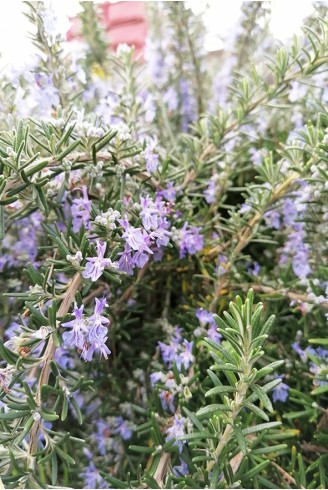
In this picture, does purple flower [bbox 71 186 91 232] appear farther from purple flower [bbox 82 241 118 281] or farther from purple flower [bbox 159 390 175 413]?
purple flower [bbox 159 390 175 413]

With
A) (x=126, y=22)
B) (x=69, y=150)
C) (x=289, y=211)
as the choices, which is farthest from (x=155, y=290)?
(x=126, y=22)

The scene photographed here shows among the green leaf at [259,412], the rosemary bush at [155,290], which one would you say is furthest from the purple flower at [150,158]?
A: the green leaf at [259,412]

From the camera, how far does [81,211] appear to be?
2.42 ft

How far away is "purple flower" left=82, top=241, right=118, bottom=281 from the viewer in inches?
23.6

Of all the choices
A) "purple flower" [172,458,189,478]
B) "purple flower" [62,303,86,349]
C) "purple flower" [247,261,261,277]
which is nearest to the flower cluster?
"purple flower" [62,303,86,349]

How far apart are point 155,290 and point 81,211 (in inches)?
10.1

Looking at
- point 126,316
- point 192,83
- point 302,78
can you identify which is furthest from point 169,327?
point 192,83

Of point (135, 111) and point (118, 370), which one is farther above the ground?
point (135, 111)

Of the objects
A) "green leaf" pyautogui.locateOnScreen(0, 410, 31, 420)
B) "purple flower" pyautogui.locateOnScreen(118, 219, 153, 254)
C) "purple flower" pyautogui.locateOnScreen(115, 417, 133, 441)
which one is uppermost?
"purple flower" pyautogui.locateOnScreen(118, 219, 153, 254)

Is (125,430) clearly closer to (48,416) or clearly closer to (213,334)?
(213,334)

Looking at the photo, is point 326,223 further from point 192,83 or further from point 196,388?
point 192,83

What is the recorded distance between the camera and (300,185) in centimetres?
82

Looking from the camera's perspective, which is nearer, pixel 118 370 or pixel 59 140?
pixel 59 140

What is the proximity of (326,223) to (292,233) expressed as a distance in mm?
92
